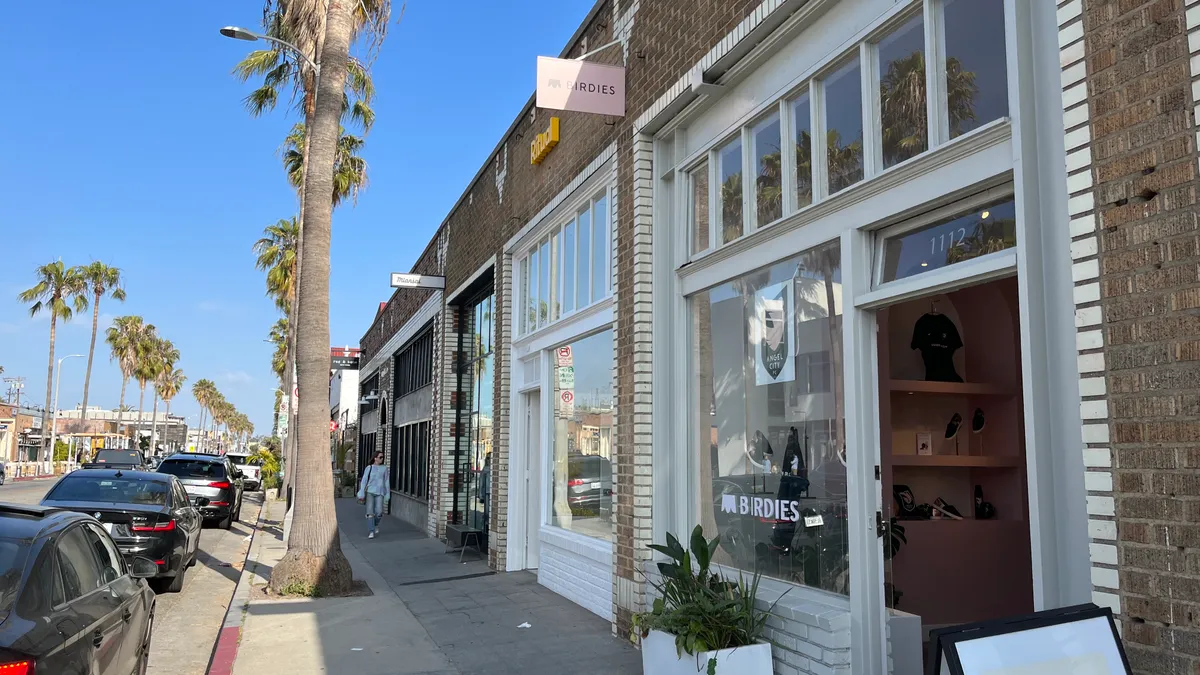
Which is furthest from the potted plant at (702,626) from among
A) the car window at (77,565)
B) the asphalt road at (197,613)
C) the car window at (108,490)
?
the car window at (108,490)

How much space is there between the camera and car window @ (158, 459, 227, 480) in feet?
66.8

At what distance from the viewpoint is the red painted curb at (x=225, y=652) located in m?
7.48

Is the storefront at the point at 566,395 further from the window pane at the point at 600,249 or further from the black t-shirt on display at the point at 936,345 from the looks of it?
the black t-shirt on display at the point at 936,345

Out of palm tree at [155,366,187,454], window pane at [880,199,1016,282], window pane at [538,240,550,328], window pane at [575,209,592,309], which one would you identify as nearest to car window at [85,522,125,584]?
window pane at [880,199,1016,282]

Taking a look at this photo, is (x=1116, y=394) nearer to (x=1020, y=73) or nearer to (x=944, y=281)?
(x=944, y=281)

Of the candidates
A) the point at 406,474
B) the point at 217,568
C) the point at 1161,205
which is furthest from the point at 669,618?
the point at 406,474

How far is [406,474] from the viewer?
22.9 metres

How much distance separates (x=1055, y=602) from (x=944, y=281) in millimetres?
1772

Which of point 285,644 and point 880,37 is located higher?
point 880,37

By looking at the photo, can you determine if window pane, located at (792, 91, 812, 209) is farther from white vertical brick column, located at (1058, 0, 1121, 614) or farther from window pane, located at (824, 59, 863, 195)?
white vertical brick column, located at (1058, 0, 1121, 614)

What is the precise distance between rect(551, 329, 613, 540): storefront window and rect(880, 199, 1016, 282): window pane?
4.48 metres

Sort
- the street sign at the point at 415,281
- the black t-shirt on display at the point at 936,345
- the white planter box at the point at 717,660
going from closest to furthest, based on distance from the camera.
Result: the white planter box at the point at 717,660
the black t-shirt on display at the point at 936,345
the street sign at the point at 415,281

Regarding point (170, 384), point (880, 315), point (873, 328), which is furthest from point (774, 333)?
point (170, 384)

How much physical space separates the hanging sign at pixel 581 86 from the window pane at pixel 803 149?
2.68 meters
